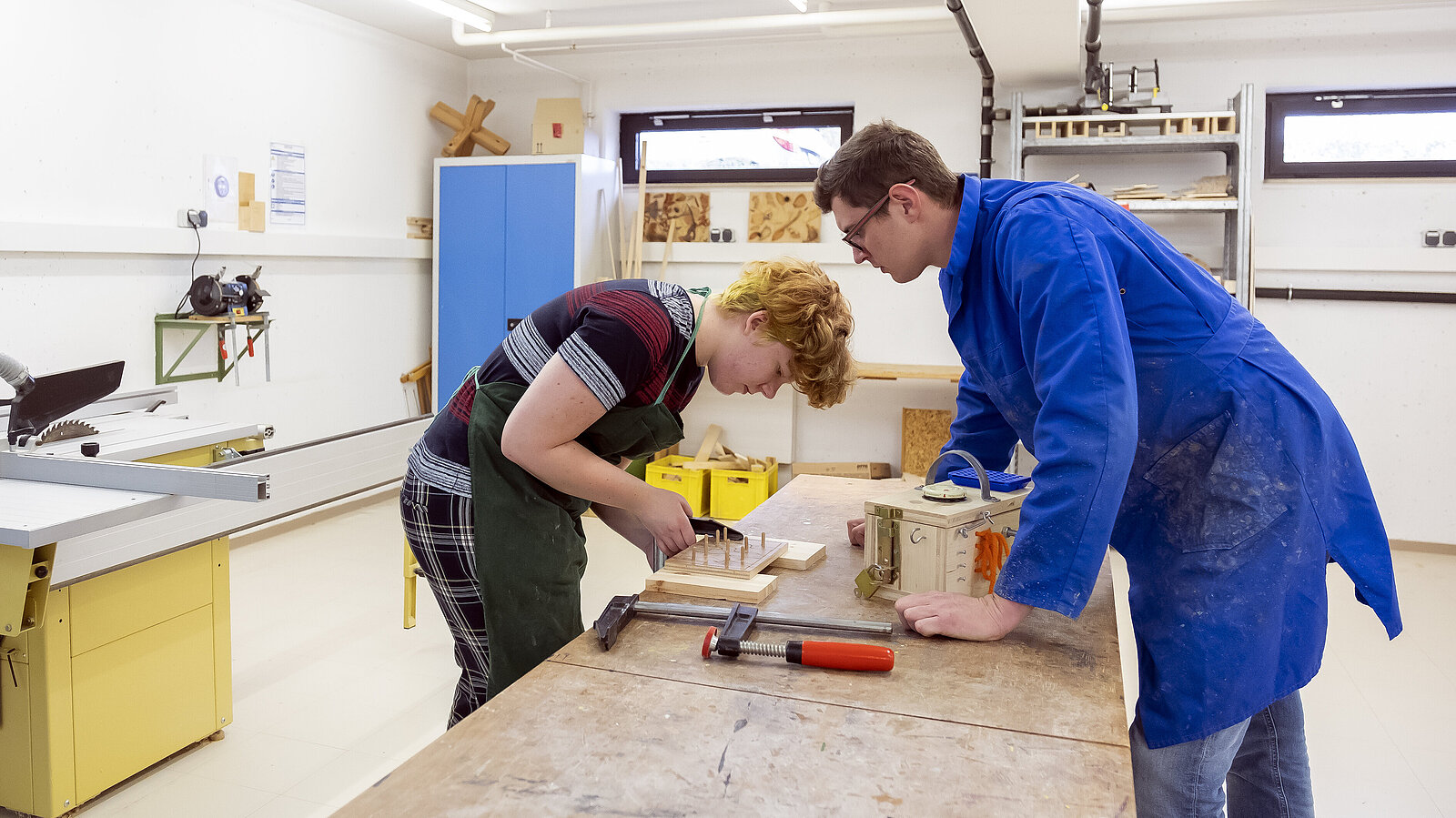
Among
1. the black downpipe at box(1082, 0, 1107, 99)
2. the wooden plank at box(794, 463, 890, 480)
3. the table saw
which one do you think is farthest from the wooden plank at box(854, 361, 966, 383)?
the table saw

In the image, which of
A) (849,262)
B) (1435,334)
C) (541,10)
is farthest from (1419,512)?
(541,10)

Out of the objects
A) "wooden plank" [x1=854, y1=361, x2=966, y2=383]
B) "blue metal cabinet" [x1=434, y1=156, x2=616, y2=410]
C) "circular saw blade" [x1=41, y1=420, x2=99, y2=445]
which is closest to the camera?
"circular saw blade" [x1=41, y1=420, x2=99, y2=445]

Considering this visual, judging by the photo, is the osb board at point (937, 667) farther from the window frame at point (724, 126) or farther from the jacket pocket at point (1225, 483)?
the window frame at point (724, 126)

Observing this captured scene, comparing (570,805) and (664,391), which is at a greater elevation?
(664,391)

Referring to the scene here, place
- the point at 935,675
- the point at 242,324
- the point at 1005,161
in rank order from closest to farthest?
the point at 935,675 < the point at 242,324 < the point at 1005,161

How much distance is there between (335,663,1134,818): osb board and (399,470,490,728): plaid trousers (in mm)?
473

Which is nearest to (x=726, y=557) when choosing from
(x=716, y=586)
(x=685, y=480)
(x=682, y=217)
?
(x=716, y=586)

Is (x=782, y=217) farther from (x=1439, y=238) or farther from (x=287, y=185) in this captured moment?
(x=1439, y=238)

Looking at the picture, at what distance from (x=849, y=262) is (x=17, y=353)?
398 centimetres

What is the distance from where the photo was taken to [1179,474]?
149 centimetres

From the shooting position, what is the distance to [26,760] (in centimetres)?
242

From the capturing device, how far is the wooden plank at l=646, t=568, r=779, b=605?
1.69 meters

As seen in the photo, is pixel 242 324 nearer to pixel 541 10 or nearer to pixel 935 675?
pixel 541 10

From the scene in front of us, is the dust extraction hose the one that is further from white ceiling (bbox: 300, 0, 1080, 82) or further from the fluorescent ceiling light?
white ceiling (bbox: 300, 0, 1080, 82)
